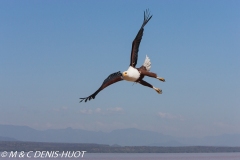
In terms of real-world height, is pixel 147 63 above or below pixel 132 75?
above

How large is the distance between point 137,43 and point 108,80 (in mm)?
1743

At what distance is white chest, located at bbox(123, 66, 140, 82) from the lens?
527 inches

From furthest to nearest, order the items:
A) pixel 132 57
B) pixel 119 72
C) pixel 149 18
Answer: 1. pixel 149 18
2. pixel 132 57
3. pixel 119 72

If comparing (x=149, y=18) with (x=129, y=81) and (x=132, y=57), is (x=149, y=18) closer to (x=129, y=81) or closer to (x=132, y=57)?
(x=132, y=57)

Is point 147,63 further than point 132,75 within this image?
Yes

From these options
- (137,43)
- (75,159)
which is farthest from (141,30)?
(75,159)

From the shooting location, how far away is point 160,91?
555 inches

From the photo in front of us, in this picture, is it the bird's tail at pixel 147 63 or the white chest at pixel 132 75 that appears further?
the bird's tail at pixel 147 63

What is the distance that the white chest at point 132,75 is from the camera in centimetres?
1338

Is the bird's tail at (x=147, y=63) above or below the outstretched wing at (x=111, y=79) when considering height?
above

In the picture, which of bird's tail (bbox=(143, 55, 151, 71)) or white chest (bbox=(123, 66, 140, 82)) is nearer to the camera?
white chest (bbox=(123, 66, 140, 82))

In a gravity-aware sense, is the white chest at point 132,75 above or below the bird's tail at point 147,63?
below

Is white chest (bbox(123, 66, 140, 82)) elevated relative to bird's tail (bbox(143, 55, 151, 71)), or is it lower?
lower

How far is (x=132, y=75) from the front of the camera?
13430mm
